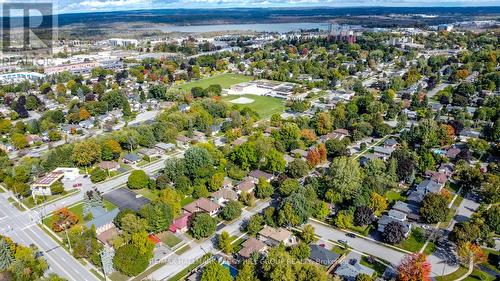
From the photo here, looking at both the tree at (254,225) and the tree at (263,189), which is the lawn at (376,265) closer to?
the tree at (254,225)

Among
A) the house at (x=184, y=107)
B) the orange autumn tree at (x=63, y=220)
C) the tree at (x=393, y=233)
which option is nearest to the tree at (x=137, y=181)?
the orange autumn tree at (x=63, y=220)

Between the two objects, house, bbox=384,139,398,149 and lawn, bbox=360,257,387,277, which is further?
house, bbox=384,139,398,149

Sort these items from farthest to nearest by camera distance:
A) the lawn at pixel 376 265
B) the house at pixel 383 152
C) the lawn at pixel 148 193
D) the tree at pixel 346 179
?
the house at pixel 383 152 < the lawn at pixel 148 193 < the tree at pixel 346 179 < the lawn at pixel 376 265

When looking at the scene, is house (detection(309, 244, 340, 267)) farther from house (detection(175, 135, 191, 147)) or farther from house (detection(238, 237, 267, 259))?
house (detection(175, 135, 191, 147))

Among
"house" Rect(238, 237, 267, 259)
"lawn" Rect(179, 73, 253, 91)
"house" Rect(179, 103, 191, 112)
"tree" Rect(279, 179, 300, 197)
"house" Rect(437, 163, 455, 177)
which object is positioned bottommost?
"house" Rect(238, 237, 267, 259)

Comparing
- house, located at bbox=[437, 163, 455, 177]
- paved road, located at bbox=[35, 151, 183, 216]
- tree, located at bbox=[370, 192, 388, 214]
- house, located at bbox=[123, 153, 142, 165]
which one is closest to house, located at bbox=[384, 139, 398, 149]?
house, located at bbox=[437, 163, 455, 177]

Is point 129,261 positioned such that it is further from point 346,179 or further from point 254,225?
point 346,179
